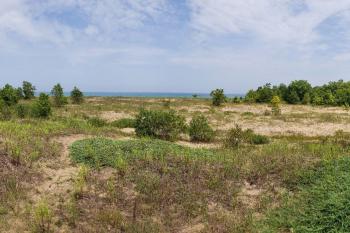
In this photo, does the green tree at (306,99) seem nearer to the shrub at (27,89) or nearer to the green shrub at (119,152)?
the shrub at (27,89)

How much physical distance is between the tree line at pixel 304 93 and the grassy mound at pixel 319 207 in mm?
53693

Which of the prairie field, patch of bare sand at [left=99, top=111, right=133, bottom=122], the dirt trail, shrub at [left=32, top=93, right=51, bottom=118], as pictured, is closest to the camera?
the prairie field

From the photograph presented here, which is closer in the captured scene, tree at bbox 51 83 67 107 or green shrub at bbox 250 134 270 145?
green shrub at bbox 250 134 270 145

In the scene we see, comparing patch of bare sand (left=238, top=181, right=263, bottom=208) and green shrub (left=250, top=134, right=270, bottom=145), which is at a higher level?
green shrub (left=250, top=134, right=270, bottom=145)

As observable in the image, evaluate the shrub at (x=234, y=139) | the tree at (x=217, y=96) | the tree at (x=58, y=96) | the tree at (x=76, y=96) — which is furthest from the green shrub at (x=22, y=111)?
the tree at (x=217, y=96)

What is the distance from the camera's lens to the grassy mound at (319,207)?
813cm

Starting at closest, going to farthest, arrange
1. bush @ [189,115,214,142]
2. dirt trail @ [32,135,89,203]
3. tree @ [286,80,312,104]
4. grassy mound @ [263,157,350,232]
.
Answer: grassy mound @ [263,157,350,232]
dirt trail @ [32,135,89,203]
bush @ [189,115,214,142]
tree @ [286,80,312,104]

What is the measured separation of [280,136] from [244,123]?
22.2 ft

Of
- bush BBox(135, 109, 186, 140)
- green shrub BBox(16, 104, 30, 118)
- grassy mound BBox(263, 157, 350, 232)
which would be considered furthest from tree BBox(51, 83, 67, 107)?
grassy mound BBox(263, 157, 350, 232)

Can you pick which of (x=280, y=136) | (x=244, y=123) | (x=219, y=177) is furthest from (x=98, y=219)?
(x=244, y=123)

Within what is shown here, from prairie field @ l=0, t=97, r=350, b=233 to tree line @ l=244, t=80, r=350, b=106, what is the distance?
5023 centimetres

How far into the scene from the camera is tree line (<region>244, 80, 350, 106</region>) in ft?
200

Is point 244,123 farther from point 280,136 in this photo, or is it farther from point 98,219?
point 98,219

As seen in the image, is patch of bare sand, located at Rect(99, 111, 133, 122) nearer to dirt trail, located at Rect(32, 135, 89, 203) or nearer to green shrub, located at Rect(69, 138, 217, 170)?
green shrub, located at Rect(69, 138, 217, 170)
